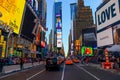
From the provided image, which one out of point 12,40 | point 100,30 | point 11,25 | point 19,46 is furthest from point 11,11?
point 100,30

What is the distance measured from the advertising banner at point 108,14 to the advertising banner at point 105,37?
1880 mm

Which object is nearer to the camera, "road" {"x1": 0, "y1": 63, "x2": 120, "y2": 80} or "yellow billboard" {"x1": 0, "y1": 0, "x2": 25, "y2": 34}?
"road" {"x1": 0, "y1": 63, "x2": 120, "y2": 80}

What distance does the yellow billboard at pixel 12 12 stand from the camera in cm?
5711

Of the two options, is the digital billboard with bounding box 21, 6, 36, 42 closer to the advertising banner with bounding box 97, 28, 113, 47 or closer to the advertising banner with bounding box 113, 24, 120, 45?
the advertising banner with bounding box 97, 28, 113, 47

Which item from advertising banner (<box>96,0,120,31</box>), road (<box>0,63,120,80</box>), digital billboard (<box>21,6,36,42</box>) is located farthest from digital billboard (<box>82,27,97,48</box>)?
road (<box>0,63,120,80</box>)

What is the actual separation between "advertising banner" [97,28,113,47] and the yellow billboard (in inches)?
1015

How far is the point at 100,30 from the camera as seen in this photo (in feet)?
222

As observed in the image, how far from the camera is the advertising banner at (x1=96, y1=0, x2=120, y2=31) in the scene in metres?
55.1

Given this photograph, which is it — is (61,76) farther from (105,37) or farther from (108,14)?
(105,37)

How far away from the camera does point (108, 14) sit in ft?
199

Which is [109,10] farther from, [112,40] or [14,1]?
[14,1]

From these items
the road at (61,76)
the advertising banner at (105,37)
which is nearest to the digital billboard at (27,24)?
the advertising banner at (105,37)

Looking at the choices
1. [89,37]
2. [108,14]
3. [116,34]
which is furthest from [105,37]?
[89,37]

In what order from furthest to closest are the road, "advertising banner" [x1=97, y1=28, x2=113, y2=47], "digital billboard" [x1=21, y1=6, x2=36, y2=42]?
1. "digital billboard" [x1=21, y1=6, x2=36, y2=42]
2. "advertising banner" [x1=97, y1=28, x2=113, y2=47]
3. the road
